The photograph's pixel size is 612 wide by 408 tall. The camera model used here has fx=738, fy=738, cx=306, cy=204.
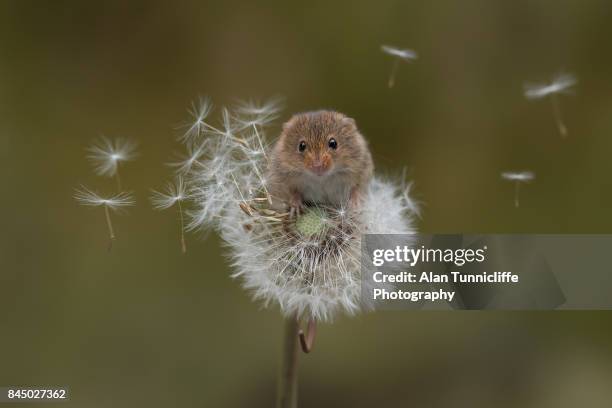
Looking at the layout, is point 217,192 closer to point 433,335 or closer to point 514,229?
point 433,335

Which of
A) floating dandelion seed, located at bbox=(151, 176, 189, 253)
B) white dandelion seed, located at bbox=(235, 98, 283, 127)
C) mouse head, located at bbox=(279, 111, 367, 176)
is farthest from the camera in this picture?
white dandelion seed, located at bbox=(235, 98, 283, 127)

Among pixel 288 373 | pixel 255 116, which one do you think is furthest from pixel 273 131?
pixel 288 373

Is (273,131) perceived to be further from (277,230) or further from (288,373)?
(288,373)

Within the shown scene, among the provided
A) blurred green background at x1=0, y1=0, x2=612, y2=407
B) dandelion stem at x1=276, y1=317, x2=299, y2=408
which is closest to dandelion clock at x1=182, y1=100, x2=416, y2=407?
dandelion stem at x1=276, y1=317, x2=299, y2=408

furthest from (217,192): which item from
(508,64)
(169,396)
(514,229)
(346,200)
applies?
(508,64)

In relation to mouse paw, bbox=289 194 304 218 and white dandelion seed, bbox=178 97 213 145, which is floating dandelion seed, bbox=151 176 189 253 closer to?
white dandelion seed, bbox=178 97 213 145

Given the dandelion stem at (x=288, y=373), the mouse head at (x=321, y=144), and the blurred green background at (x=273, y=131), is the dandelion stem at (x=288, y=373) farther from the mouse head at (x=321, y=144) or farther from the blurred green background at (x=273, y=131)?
the blurred green background at (x=273, y=131)

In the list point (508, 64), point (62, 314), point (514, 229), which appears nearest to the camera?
point (62, 314)
